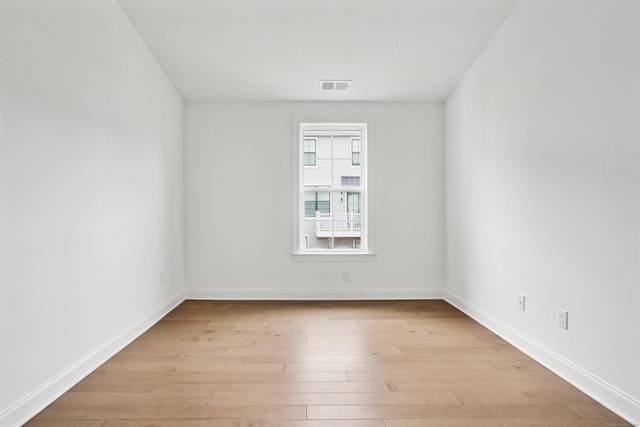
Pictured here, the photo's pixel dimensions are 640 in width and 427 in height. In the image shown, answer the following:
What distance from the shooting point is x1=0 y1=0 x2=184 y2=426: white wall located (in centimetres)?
186

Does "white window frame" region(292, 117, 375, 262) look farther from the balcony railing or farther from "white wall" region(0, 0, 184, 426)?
"white wall" region(0, 0, 184, 426)

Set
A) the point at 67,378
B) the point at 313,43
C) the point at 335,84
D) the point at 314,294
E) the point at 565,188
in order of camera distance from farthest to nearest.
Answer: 1. the point at 314,294
2. the point at 335,84
3. the point at 313,43
4. the point at 565,188
5. the point at 67,378

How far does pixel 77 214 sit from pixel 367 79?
3.01 meters

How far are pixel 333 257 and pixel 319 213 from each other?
23.2 inches

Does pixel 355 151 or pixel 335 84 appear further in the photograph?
pixel 355 151

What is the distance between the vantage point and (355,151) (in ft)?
15.6

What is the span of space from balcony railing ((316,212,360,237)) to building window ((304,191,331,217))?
0.06 m

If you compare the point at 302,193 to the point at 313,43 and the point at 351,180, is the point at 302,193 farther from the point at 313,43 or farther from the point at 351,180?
the point at 313,43

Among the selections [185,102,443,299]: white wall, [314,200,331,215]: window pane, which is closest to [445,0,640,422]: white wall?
[185,102,443,299]: white wall

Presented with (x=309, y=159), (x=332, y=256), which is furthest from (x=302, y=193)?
(x=332, y=256)

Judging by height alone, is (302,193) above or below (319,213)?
above

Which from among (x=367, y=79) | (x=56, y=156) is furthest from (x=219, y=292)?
(x=367, y=79)

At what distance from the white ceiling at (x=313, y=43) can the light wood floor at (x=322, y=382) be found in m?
2.53

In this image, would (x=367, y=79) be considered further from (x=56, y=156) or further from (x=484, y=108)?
(x=56, y=156)
